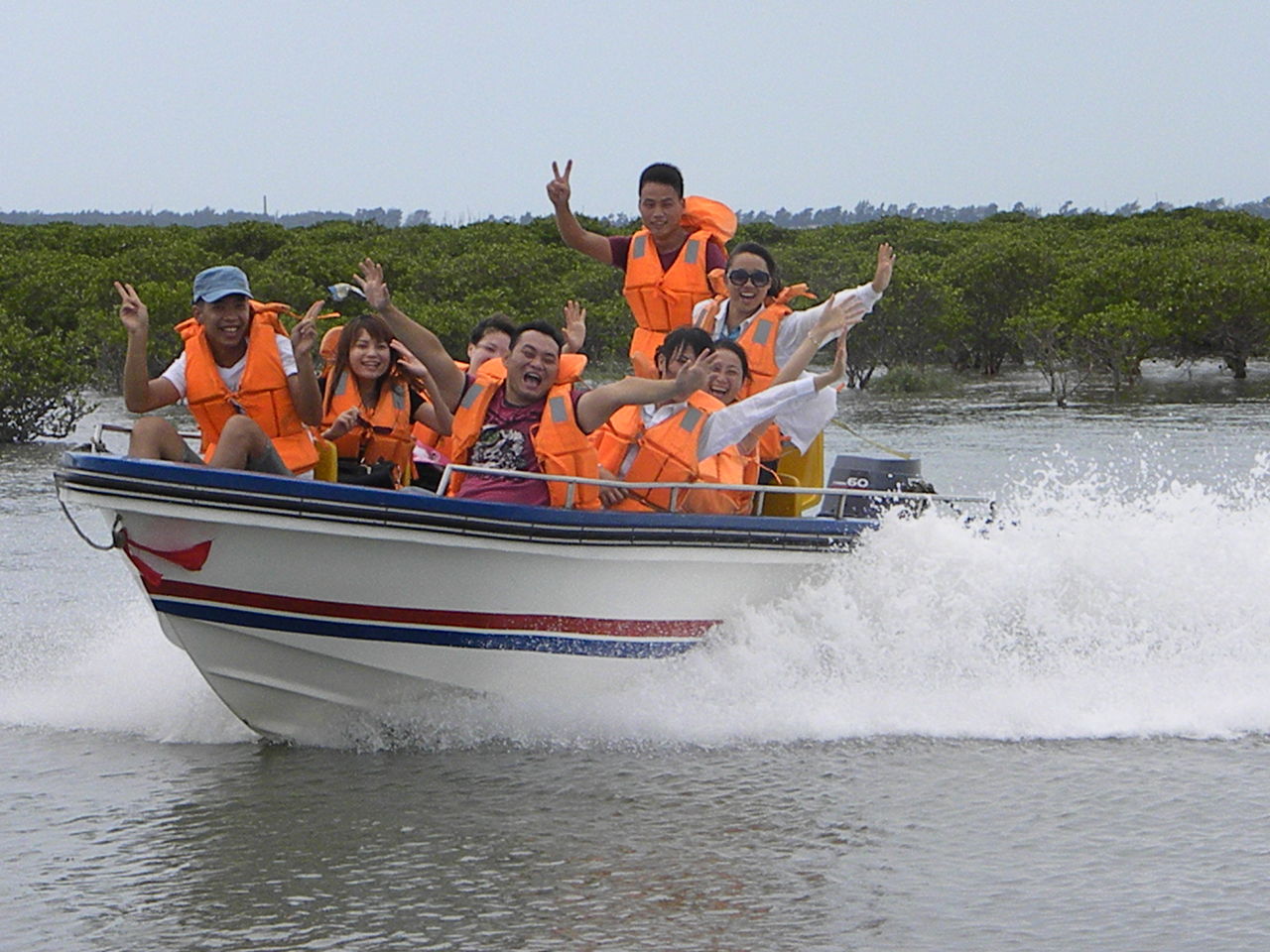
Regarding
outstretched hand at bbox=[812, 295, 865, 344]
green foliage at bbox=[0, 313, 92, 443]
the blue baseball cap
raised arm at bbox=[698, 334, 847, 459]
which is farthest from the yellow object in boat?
green foliage at bbox=[0, 313, 92, 443]

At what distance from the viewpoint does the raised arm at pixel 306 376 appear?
6.70 metres

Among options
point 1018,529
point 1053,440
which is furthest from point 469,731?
point 1053,440

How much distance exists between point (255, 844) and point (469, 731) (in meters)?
1.22

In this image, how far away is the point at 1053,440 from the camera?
17.4m

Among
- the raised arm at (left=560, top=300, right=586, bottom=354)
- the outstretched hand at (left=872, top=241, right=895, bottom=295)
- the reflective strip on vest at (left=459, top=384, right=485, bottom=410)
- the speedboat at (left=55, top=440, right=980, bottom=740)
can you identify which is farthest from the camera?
the outstretched hand at (left=872, top=241, right=895, bottom=295)

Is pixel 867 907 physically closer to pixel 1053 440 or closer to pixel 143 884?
pixel 143 884

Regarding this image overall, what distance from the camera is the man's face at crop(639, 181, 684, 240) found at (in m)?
8.19

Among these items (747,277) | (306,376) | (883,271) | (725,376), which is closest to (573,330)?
(725,376)

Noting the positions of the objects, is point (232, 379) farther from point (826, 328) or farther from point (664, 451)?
point (826, 328)

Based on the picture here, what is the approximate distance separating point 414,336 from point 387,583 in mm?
1078

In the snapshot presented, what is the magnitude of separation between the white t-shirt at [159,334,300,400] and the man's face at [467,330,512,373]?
3.52 feet

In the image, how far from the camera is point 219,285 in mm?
6777

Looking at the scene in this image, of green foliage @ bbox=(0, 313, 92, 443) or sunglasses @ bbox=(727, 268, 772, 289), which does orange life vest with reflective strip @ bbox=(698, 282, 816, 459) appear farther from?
green foliage @ bbox=(0, 313, 92, 443)

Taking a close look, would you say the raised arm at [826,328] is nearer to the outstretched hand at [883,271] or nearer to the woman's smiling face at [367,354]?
the outstretched hand at [883,271]
